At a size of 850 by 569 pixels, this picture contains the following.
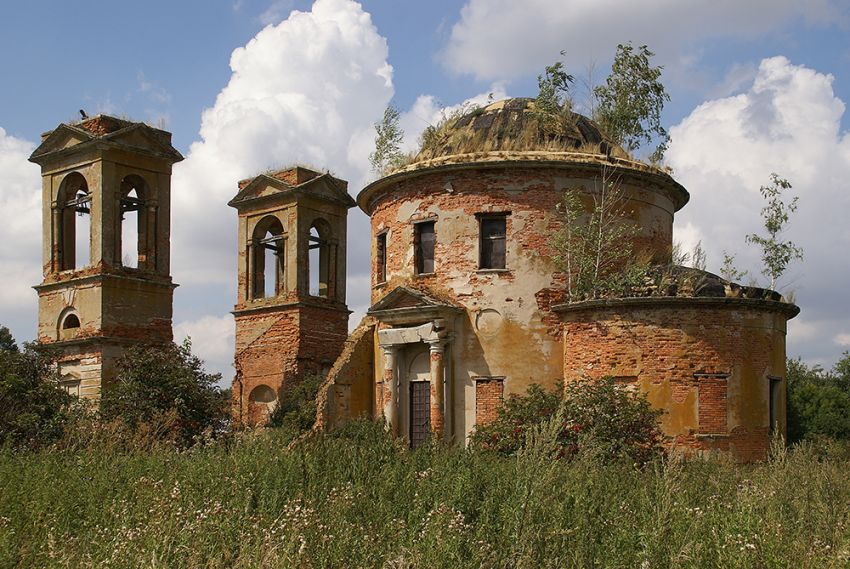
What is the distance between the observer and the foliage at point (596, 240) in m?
19.9

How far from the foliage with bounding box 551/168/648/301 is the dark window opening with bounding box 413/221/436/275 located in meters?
2.90

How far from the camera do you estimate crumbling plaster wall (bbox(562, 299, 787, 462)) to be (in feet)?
57.7

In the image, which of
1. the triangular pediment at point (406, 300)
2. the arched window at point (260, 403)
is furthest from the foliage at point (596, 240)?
the arched window at point (260, 403)

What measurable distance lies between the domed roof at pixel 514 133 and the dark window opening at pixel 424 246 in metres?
1.72

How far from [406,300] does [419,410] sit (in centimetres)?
250

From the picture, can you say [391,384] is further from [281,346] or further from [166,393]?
[281,346]

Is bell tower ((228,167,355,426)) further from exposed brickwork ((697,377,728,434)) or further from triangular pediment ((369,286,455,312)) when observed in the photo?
exposed brickwork ((697,377,728,434))

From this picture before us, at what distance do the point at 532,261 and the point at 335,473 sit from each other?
1069 cm

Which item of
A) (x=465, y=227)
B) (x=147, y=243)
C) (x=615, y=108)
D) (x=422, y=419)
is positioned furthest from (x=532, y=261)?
(x=147, y=243)

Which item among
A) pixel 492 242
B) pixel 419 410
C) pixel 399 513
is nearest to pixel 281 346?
pixel 419 410

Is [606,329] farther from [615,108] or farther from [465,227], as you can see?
[615,108]

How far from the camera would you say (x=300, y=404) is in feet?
86.2

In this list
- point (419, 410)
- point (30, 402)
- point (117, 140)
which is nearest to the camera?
point (30, 402)

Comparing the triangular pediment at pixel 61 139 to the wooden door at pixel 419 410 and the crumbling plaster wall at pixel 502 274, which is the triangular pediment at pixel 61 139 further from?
the wooden door at pixel 419 410
